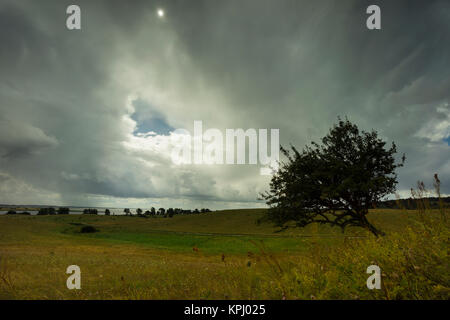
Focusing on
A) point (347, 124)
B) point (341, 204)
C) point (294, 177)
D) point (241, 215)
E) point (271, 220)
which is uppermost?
point (347, 124)

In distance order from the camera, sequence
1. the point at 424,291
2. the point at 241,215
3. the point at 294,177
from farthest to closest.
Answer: the point at 241,215
the point at 294,177
the point at 424,291

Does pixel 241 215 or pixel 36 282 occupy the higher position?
pixel 36 282

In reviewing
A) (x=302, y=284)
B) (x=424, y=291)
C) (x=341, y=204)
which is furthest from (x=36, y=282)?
(x=341, y=204)

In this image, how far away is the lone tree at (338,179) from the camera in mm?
14594

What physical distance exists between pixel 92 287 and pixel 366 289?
9.48 m

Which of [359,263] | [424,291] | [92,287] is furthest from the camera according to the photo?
[92,287]

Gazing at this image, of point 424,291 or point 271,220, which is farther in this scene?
point 271,220

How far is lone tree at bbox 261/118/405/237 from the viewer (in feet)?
47.9

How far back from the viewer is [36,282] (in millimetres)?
9984

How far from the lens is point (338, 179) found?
15289 millimetres
